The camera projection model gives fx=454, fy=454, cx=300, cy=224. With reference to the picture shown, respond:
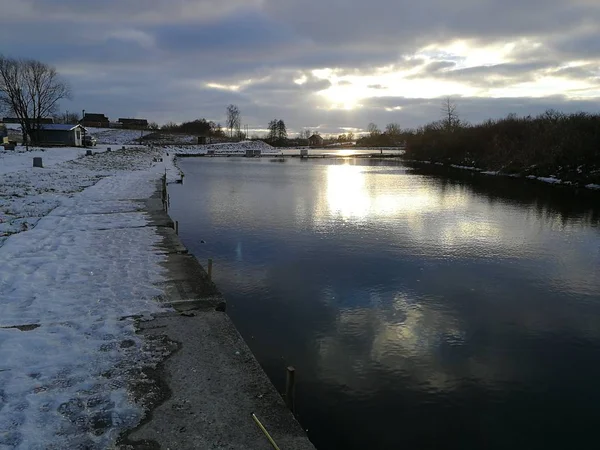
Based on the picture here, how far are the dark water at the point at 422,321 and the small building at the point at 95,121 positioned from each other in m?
154

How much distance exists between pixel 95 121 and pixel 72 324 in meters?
177

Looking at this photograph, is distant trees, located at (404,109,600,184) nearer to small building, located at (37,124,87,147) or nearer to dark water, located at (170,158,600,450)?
dark water, located at (170,158,600,450)

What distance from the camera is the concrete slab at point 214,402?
15.0 feet

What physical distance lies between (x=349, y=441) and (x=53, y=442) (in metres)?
3.35

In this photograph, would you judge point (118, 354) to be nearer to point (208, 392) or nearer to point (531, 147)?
point (208, 392)

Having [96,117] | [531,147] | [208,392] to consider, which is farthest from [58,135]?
[96,117]

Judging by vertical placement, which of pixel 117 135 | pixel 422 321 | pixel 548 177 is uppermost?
pixel 117 135

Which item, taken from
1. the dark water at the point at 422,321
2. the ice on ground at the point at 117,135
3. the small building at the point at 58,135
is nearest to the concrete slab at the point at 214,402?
the dark water at the point at 422,321

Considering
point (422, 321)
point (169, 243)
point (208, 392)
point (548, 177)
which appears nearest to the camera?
point (208, 392)

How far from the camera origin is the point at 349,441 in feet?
18.8

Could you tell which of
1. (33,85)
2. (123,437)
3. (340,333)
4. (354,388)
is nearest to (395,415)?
(354,388)

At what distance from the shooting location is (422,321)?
30.2 ft

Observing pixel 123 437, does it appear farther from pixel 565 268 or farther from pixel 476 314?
pixel 565 268

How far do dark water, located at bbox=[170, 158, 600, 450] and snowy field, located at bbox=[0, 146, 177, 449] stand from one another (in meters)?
2.15
